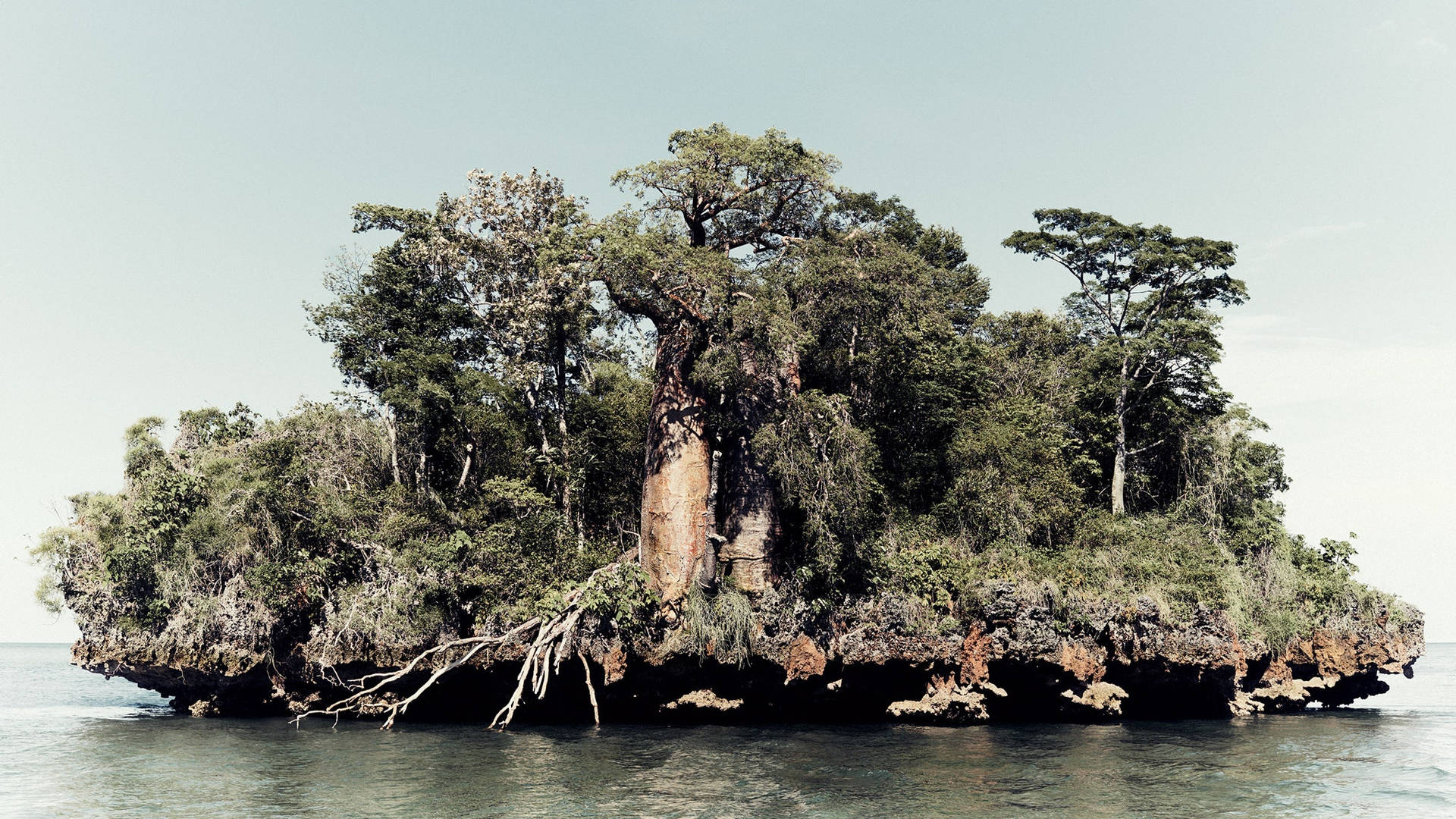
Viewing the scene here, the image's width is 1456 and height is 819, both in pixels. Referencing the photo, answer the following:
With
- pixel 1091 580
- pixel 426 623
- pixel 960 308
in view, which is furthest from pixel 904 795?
pixel 960 308

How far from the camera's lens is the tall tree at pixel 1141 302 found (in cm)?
2939

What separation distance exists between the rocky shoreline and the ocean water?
1179mm

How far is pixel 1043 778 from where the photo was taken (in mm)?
15328

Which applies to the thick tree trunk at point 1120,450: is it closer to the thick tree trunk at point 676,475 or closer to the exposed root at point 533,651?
the thick tree trunk at point 676,475

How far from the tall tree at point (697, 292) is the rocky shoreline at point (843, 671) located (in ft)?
7.29

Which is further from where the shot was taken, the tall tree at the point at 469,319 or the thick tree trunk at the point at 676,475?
the tall tree at the point at 469,319

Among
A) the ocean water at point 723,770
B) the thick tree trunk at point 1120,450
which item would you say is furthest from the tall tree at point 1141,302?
the ocean water at point 723,770

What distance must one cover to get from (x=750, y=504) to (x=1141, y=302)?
61.1 feet

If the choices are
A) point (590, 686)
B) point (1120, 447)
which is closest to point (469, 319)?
point (590, 686)

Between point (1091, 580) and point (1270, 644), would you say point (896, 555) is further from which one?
point (1270, 644)

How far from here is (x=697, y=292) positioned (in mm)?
21656

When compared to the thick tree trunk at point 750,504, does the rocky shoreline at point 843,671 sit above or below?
below

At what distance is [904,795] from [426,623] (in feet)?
43.4

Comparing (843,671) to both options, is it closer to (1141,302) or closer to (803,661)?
(803,661)
